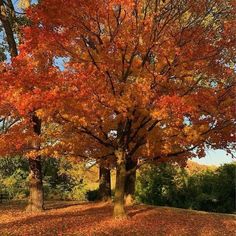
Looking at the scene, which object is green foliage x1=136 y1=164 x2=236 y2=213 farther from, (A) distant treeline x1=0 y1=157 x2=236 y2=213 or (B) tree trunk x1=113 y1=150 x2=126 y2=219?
(B) tree trunk x1=113 y1=150 x2=126 y2=219

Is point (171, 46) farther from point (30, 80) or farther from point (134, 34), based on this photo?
point (30, 80)

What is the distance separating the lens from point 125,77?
1739 centimetres

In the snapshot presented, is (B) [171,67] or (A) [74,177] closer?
(B) [171,67]

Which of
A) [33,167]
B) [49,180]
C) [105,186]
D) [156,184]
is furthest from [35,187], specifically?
[49,180]

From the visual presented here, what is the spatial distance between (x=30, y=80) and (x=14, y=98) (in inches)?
37.5

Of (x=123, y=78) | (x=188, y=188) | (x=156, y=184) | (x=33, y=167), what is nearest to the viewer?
(x=123, y=78)

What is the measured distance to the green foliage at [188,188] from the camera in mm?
25125

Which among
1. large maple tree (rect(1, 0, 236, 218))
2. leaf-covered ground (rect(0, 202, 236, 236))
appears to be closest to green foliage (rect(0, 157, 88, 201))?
leaf-covered ground (rect(0, 202, 236, 236))

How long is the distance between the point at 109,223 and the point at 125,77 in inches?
226

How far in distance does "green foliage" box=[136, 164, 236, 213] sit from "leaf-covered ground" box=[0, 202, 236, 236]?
17.9ft

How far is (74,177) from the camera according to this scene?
3075 centimetres

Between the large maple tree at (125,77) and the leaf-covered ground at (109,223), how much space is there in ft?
4.63

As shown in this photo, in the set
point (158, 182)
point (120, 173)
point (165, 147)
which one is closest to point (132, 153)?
point (120, 173)

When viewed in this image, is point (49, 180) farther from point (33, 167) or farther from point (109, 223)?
point (109, 223)
